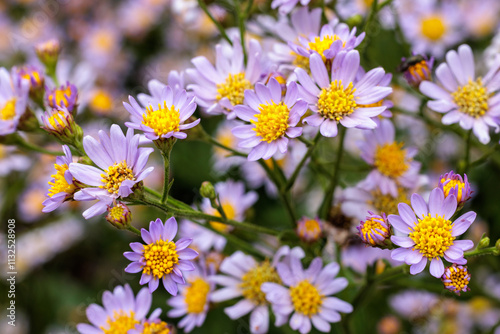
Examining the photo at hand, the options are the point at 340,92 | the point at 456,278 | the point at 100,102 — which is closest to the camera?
the point at 456,278

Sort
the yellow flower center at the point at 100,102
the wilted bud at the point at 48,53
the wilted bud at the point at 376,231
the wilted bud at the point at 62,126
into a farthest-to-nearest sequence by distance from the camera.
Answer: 1. the yellow flower center at the point at 100,102
2. the wilted bud at the point at 48,53
3. the wilted bud at the point at 62,126
4. the wilted bud at the point at 376,231

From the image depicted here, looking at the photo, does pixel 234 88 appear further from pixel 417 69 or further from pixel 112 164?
pixel 417 69

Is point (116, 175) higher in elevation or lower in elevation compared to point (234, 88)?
lower

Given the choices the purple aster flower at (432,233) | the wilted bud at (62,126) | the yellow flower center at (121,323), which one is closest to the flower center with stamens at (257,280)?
the yellow flower center at (121,323)

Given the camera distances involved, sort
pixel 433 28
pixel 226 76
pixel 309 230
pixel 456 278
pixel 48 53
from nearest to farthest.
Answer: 1. pixel 456 278
2. pixel 309 230
3. pixel 226 76
4. pixel 48 53
5. pixel 433 28

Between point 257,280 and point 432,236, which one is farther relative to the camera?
point 257,280

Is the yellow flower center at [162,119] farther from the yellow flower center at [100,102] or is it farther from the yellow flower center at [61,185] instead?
the yellow flower center at [100,102]

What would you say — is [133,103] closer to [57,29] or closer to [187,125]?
→ [187,125]

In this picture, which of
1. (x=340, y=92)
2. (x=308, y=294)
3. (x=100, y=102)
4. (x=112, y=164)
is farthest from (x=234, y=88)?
(x=100, y=102)
